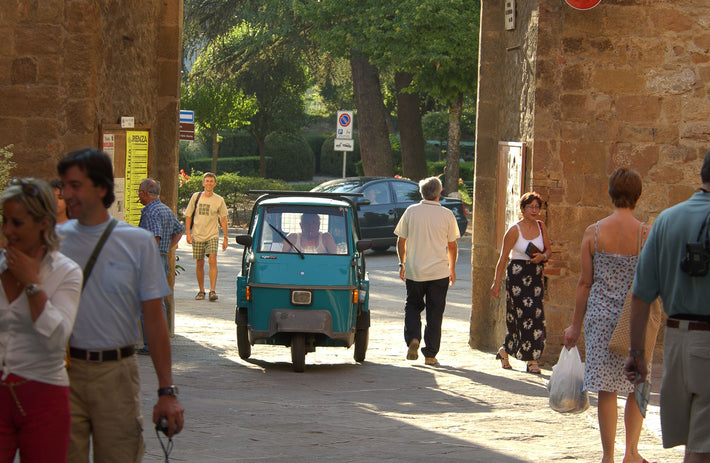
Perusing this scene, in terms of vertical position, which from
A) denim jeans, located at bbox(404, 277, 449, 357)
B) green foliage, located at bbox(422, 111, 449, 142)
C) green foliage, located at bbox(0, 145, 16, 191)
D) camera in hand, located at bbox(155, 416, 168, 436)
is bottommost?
denim jeans, located at bbox(404, 277, 449, 357)

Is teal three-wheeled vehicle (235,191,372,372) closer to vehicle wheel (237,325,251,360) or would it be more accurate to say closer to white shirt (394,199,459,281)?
vehicle wheel (237,325,251,360)

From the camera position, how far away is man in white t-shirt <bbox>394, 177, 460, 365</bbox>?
35.1ft

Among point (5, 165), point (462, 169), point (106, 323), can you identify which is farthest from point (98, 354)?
point (462, 169)

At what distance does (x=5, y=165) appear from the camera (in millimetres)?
8883

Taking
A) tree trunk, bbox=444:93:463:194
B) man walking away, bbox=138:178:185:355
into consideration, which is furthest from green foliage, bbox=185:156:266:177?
man walking away, bbox=138:178:185:355

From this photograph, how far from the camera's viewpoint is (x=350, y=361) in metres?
11.2

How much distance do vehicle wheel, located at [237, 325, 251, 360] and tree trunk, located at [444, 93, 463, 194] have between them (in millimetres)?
21354

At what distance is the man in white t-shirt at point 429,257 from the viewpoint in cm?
1069

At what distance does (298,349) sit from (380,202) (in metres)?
13.2

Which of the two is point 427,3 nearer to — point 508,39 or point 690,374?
point 508,39

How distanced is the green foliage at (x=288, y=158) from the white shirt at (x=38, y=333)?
45.1 metres

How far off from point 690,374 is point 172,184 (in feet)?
27.8

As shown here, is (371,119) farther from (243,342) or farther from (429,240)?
(243,342)

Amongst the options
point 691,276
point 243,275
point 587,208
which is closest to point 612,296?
point 691,276
